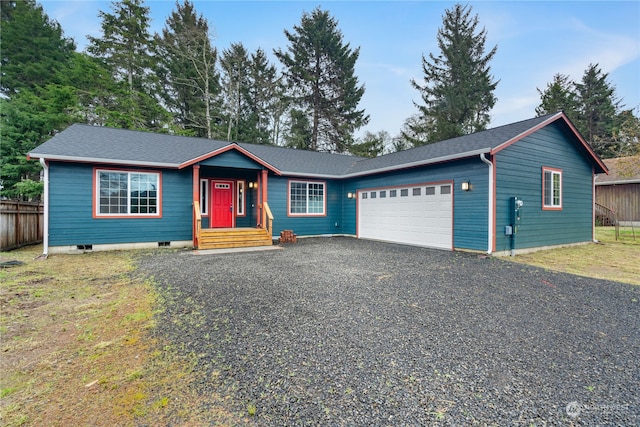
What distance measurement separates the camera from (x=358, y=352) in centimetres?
261

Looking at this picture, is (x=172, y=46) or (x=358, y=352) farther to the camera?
(x=172, y=46)

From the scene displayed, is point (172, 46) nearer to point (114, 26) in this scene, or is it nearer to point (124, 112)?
point (114, 26)

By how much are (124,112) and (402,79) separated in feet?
69.8

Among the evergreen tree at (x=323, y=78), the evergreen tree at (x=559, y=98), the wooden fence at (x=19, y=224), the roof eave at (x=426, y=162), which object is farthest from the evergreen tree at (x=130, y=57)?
the evergreen tree at (x=559, y=98)

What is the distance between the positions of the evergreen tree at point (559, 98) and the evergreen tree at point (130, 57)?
32857 mm

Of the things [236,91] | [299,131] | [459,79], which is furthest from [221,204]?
[459,79]

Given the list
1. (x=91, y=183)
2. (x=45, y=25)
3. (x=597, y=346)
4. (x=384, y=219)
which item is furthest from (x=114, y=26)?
(x=597, y=346)

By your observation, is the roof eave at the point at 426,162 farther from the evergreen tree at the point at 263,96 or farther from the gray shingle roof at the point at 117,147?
the evergreen tree at the point at 263,96

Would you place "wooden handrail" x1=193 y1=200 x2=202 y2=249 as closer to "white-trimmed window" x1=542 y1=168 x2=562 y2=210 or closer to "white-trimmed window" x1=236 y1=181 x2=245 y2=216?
"white-trimmed window" x1=236 y1=181 x2=245 y2=216

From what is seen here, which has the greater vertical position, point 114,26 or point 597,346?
point 114,26

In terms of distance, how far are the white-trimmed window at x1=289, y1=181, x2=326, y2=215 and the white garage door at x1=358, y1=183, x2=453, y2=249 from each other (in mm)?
1739

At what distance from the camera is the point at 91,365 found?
2406 mm

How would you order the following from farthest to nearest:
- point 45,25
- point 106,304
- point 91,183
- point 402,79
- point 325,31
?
point 402,79, point 325,31, point 45,25, point 91,183, point 106,304

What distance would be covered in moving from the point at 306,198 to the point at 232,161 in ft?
11.9
